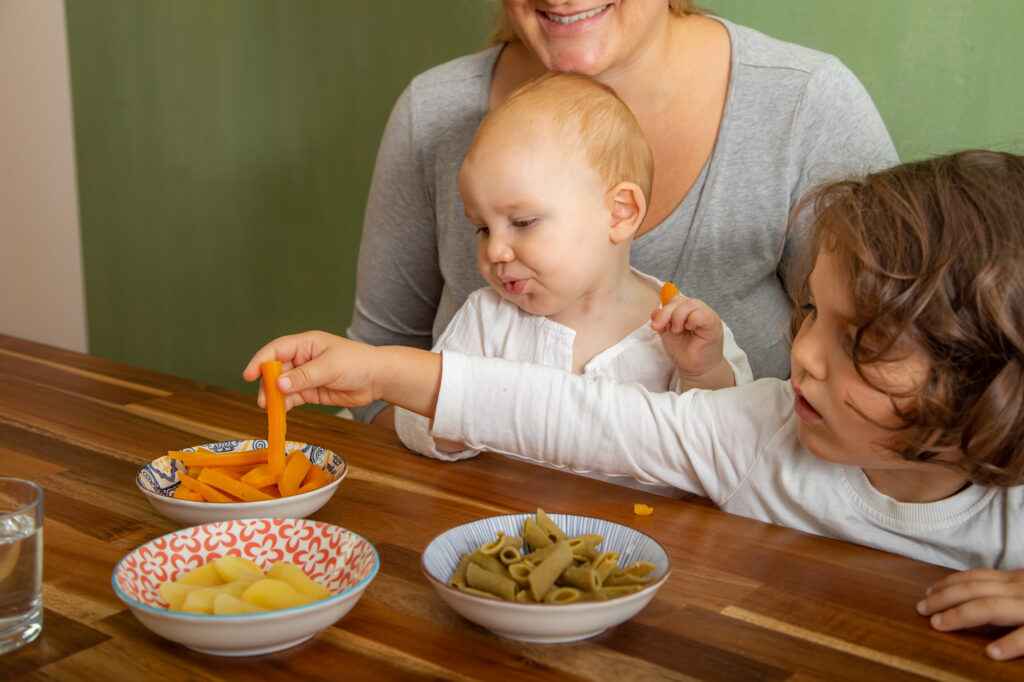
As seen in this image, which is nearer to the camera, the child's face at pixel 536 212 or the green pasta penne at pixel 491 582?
the green pasta penne at pixel 491 582

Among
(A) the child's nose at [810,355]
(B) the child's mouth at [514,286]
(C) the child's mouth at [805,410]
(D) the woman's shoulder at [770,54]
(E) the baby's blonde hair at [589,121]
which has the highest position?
(D) the woman's shoulder at [770,54]

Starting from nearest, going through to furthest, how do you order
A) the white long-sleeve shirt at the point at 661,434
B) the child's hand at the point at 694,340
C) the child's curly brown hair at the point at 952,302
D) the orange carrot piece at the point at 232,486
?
the child's curly brown hair at the point at 952,302, the orange carrot piece at the point at 232,486, the white long-sleeve shirt at the point at 661,434, the child's hand at the point at 694,340

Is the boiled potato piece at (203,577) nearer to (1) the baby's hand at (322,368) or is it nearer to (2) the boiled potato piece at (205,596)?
(2) the boiled potato piece at (205,596)

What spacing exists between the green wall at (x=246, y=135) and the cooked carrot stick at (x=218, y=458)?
124 centimetres

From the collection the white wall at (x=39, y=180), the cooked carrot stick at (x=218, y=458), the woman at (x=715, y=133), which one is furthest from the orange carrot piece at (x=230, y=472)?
the white wall at (x=39, y=180)

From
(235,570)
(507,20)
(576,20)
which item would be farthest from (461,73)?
(235,570)

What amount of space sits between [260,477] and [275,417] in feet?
0.19

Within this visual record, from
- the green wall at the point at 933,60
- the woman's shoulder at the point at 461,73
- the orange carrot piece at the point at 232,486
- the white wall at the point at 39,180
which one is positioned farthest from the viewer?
the white wall at the point at 39,180

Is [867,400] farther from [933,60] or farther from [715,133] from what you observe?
[933,60]

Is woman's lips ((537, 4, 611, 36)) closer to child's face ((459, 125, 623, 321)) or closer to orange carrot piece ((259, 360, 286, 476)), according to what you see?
child's face ((459, 125, 623, 321))

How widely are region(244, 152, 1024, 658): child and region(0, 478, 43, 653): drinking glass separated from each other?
30 cm

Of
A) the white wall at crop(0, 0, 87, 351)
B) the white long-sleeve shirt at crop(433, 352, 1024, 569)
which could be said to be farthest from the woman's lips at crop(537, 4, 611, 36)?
the white wall at crop(0, 0, 87, 351)

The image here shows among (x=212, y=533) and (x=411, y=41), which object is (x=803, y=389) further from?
Result: (x=411, y=41)

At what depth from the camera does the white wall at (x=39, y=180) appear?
10.5ft
